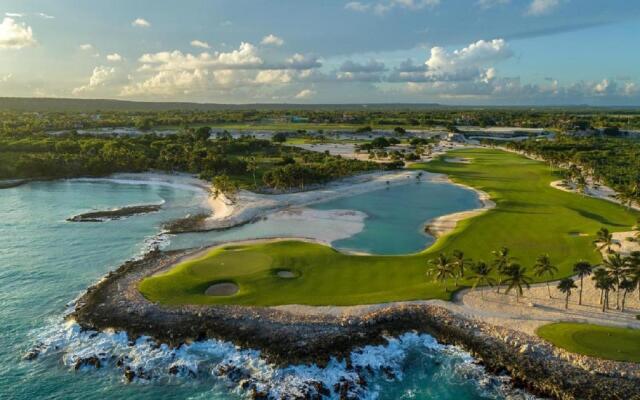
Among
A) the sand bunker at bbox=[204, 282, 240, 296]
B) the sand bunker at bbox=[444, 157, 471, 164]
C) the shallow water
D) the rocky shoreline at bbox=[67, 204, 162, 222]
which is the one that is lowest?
the sand bunker at bbox=[204, 282, 240, 296]

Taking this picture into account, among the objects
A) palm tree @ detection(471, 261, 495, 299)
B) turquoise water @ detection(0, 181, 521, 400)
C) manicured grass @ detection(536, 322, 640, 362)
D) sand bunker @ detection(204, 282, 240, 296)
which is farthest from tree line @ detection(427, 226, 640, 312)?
sand bunker @ detection(204, 282, 240, 296)

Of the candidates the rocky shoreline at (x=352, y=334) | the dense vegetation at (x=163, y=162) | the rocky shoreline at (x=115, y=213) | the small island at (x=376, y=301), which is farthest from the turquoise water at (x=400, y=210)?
the rocky shoreline at (x=115, y=213)

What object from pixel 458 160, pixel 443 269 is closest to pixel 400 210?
pixel 443 269

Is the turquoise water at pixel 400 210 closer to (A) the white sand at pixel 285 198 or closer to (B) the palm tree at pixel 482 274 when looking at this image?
(A) the white sand at pixel 285 198

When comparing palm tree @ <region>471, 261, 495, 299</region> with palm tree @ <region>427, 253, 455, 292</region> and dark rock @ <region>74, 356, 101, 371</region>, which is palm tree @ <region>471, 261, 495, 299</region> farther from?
dark rock @ <region>74, 356, 101, 371</region>

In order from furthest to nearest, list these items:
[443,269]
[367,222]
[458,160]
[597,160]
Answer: [458,160]
[597,160]
[367,222]
[443,269]

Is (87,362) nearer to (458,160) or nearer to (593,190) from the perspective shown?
(593,190)
